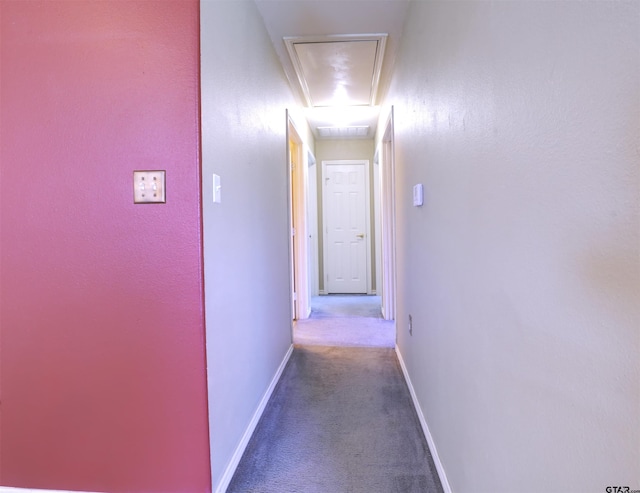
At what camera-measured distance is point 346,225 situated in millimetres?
4969

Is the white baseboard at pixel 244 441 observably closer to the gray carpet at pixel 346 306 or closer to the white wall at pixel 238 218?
the white wall at pixel 238 218

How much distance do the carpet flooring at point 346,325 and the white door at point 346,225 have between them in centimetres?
46

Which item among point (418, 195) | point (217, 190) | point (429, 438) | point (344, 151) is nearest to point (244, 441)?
point (429, 438)

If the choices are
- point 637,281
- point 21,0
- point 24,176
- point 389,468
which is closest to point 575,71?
point 637,281

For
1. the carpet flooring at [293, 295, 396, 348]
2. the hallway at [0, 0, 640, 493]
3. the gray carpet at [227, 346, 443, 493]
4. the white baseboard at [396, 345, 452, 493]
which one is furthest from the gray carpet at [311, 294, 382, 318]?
the hallway at [0, 0, 640, 493]

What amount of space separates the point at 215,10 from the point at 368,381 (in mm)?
2154

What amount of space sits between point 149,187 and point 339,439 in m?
1.40

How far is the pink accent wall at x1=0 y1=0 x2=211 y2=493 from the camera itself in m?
1.16

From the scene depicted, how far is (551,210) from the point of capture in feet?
1.92

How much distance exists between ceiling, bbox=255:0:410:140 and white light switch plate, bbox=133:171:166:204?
1.36 metres

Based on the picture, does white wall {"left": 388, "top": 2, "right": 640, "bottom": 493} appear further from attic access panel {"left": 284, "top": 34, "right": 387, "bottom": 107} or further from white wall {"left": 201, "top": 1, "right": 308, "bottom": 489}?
attic access panel {"left": 284, "top": 34, "right": 387, "bottom": 107}

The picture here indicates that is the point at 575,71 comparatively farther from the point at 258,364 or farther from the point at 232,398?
the point at 258,364

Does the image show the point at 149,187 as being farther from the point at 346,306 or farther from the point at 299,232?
the point at 346,306

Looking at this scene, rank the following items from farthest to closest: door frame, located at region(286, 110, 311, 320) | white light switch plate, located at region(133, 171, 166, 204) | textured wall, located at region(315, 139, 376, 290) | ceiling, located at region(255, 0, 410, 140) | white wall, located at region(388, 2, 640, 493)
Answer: textured wall, located at region(315, 139, 376, 290) < door frame, located at region(286, 110, 311, 320) < ceiling, located at region(255, 0, 410, 140) < white light switch plate, located at region(133, 171, 166, 204) < white wall, located at region(388, 2, 640, 493)
